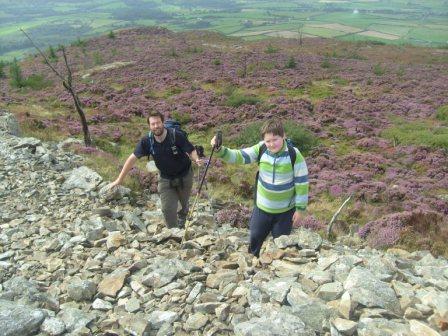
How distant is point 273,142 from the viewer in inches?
228

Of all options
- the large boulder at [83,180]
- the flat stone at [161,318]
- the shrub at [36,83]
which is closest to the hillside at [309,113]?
the shrub at [36,83]

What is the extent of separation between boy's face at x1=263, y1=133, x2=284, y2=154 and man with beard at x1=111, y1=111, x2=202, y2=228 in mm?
1432

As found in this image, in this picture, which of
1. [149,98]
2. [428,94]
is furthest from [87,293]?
[428,94]

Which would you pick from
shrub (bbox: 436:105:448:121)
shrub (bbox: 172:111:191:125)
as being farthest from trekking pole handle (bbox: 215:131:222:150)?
shrub (bbox: 436:105:448:121)

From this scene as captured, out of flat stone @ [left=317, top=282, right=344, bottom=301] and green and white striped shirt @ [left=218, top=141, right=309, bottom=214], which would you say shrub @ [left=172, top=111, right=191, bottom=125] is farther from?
flat stone @ [left=317, top=282, right=344, bottom=301]

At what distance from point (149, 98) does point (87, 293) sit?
27667mm

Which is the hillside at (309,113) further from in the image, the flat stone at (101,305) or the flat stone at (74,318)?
the flat stone at (74,318)

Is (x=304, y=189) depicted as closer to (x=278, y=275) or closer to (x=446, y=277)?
(x=278, y=275)

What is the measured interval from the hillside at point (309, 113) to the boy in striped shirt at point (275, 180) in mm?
4560

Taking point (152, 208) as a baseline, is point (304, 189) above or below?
above

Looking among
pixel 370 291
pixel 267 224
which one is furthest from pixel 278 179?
pixel 370 291

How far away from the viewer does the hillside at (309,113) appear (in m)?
13.4

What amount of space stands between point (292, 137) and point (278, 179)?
47.8ft

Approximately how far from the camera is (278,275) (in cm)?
568
